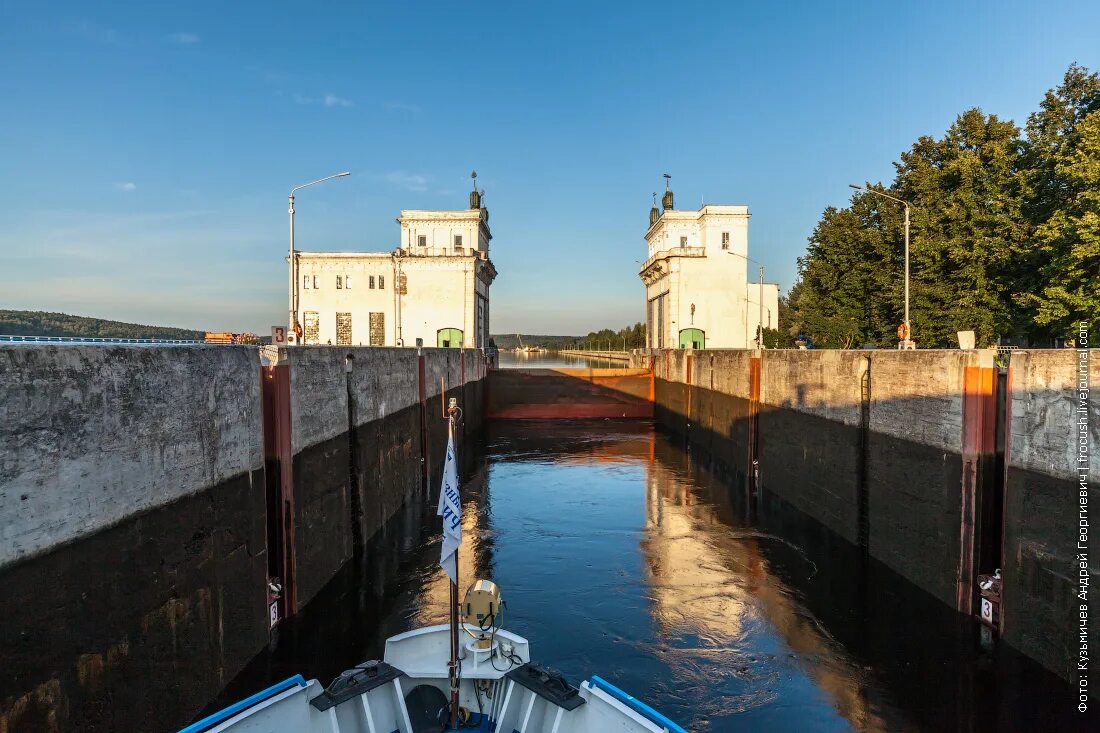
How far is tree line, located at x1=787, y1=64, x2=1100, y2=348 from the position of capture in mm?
24094

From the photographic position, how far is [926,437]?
549 inches

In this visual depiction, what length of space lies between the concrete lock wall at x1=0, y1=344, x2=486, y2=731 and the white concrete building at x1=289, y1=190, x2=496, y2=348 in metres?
43.2

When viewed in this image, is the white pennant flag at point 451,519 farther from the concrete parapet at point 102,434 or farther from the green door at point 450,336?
the green door at point 450,336

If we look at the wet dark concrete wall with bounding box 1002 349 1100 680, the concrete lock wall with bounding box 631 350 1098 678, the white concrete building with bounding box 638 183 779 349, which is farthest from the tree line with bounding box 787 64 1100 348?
the white concrete building with bounding box 638 183 779 349

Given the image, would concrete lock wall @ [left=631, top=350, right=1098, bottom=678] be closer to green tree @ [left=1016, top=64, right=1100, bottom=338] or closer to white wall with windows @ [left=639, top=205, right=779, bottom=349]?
green tree @ [left=1016, top=64, right=1100, bottom=338]

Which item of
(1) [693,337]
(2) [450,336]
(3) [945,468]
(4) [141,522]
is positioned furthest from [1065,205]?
(2) [450,336]

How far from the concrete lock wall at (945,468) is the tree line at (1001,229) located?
1220cm

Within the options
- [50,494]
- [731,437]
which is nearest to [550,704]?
[50,494]

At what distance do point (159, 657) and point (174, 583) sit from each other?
0.90 m

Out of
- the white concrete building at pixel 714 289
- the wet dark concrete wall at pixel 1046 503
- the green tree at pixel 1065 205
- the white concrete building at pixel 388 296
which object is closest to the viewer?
the wet dark concrete wall at pixel 1046 503

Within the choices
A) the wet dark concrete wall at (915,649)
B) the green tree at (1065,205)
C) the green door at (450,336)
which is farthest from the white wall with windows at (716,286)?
the wet dark concrete wall at (915,649)

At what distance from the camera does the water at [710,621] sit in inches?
396

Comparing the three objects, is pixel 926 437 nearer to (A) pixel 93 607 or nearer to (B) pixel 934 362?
(B) pixel 934 362

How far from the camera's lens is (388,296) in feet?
188
